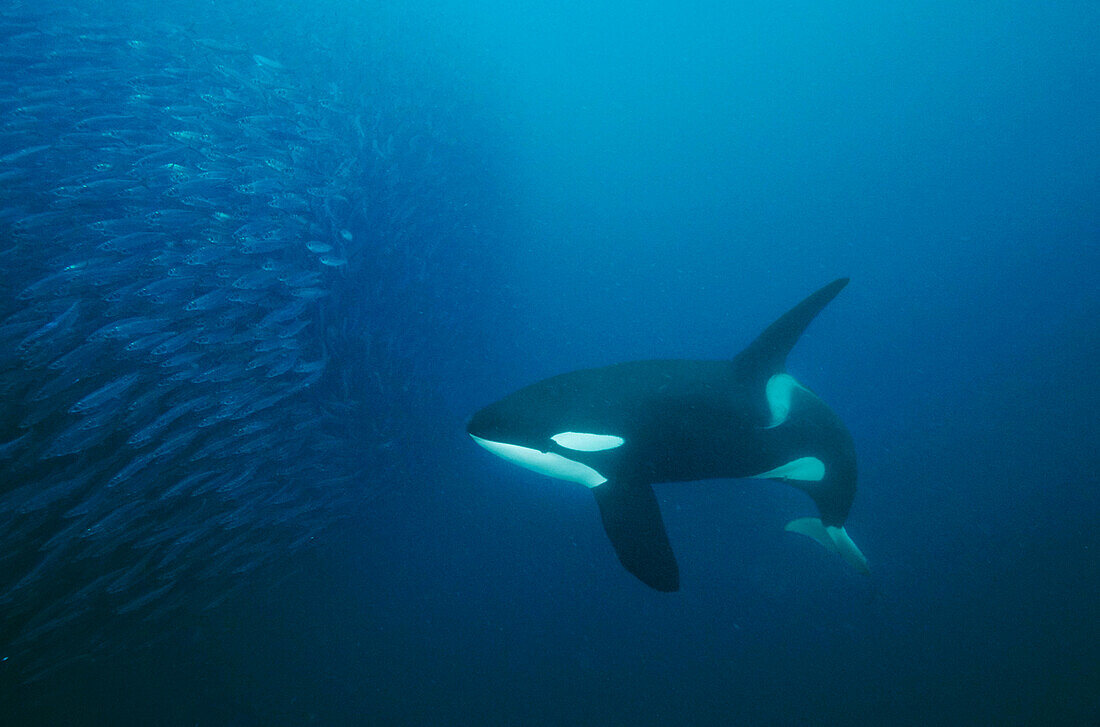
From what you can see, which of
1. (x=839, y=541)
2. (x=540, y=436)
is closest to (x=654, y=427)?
(x=540, y=436)

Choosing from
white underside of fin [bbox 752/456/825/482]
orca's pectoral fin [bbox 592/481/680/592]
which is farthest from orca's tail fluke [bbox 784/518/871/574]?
orca's pectoral fin [bbox 592/481/680/592]

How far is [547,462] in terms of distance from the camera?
3904 millimetres

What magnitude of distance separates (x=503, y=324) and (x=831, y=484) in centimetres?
1091

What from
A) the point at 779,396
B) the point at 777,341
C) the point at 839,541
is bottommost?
the point at 839,541

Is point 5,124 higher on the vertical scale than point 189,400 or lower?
higher

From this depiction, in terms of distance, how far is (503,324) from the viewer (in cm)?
1465

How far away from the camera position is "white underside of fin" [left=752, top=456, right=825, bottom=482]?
166 inches

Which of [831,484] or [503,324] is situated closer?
[831,484]

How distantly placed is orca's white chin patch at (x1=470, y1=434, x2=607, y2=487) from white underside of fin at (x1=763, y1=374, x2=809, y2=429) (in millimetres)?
1328

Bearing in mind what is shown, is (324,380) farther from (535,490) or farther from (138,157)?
(535,490)

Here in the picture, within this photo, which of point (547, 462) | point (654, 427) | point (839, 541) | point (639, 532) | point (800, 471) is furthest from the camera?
point (839, 541)

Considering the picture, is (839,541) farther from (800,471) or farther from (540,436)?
(540,436)

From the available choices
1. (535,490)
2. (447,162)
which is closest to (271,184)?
(535,490)

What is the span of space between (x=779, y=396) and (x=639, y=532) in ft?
4.81
